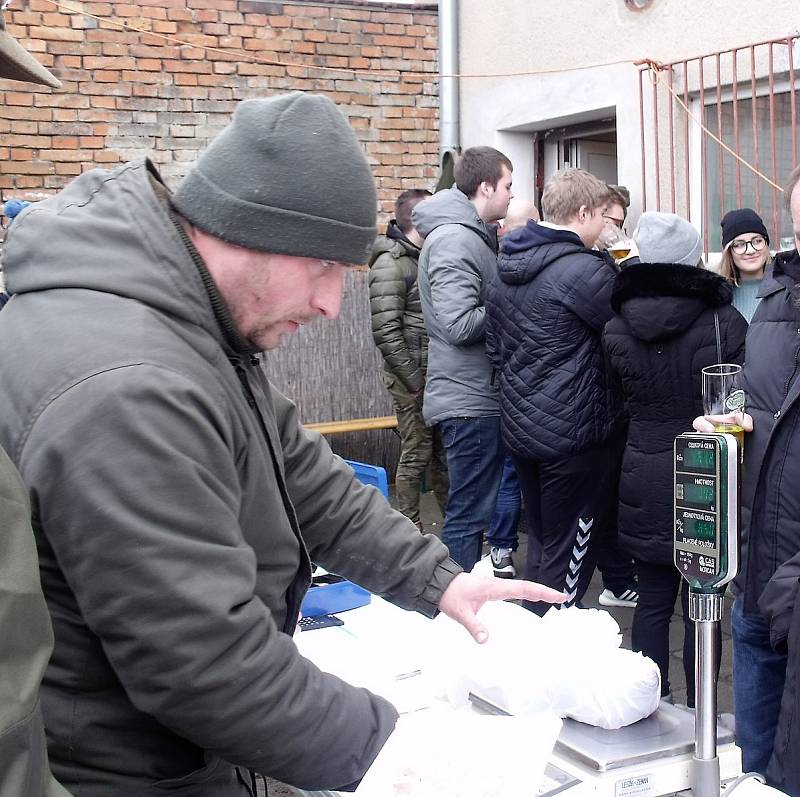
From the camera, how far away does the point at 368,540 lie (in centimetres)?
201

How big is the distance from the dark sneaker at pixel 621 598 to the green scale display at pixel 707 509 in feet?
11.9

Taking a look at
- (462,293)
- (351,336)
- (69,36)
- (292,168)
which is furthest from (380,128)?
(292,168)

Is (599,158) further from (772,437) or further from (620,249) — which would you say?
(772,437)

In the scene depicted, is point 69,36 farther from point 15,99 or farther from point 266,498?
point 266,498

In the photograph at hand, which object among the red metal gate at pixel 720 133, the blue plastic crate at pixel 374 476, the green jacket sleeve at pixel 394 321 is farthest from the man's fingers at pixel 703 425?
the green jacket sleeve at pixel 394 321

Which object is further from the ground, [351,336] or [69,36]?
[69,36]

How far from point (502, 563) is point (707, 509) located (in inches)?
168

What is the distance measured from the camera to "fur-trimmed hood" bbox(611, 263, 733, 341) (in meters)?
3.64

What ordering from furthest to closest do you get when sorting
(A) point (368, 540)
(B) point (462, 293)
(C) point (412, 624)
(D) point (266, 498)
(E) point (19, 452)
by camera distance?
(B) point (462, 293)
(C) point (412, 624)
(A) point (368, 540)
(D) point (266, 498)
(E) point (19, 452)

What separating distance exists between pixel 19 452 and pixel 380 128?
7066 millimetres

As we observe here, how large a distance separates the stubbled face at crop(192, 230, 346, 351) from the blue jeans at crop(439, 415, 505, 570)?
3471 millimetres

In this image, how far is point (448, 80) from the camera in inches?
315

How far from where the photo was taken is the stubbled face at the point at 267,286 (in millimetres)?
1550

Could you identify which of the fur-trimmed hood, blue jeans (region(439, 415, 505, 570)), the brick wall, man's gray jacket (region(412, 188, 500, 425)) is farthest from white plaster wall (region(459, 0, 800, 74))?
blue jeans (region(439, 415, 505, 570))
